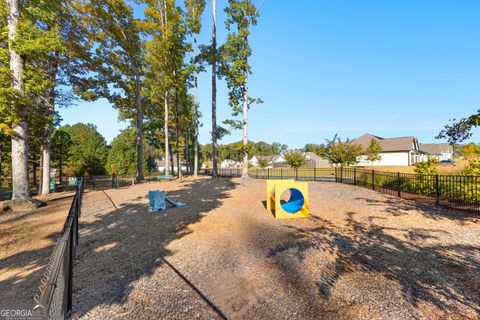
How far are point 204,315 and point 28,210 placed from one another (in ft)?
36.4

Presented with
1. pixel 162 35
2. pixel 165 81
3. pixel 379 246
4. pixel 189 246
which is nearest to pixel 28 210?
pixel 189 246

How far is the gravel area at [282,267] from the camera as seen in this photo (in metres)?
3.14

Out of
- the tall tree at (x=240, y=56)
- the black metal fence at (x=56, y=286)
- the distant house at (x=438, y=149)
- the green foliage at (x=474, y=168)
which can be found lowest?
the black metal fence at (x=56, y=286)

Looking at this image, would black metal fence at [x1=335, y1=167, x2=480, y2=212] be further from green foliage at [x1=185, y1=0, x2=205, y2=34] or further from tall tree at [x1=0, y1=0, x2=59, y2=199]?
green foliage at [x1=185, y1=0, x2=205, y2=34]

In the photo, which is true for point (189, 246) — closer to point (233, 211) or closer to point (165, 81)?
point (233, 211)

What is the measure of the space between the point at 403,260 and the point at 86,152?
45.5 m

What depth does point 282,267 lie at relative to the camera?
433 centimetres

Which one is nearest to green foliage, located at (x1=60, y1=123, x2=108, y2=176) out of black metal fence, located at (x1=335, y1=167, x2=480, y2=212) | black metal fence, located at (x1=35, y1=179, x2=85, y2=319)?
black metal fence, located at (x1=35, y1=179, x2=85, y2=319)

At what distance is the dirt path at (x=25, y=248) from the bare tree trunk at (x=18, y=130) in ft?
4.83

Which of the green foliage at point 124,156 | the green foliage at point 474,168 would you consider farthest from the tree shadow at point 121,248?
the green foliage at point 124,156

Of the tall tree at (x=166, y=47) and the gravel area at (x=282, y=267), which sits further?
the tall tree at (x=166, y=47)

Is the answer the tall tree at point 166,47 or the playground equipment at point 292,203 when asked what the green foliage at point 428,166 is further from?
the tall tree at point 166,47

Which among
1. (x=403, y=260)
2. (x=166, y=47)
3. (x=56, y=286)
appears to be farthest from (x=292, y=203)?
(x=166, y=47)

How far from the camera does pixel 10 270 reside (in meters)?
4.58
